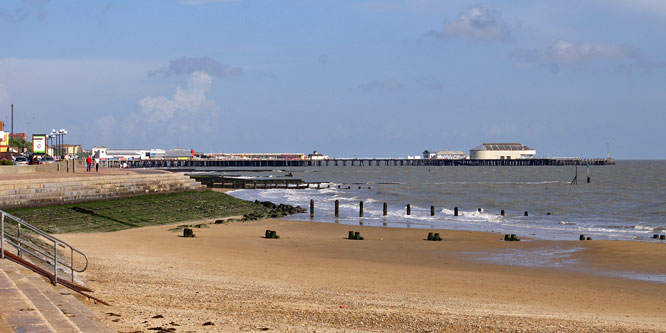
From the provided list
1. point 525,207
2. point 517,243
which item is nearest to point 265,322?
point 517,243

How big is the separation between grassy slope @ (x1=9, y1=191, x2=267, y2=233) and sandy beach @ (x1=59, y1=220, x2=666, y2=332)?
2373mm

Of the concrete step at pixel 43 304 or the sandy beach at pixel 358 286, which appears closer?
the concrete step at pixel 43 304

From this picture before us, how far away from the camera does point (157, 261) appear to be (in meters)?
17.2

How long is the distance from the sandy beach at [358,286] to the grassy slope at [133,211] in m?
2.37

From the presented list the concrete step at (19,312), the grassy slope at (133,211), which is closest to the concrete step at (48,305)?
the concrete step at (19,312)

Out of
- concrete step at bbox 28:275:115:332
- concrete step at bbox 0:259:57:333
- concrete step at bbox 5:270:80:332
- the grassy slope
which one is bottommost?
the grassy slope

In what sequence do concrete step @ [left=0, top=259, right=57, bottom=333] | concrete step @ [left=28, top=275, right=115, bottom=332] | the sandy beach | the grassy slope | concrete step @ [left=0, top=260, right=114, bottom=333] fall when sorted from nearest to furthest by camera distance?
1. concrete step @ [left=0, top=259, right=57, bottom=333]
2. concrete step @ [left=0, top=260, right=114, bottom=333]
3. concrete step @ [left=28, top=275, right=115, bottom=332]
4. the sandy beach
5. the grassy slope

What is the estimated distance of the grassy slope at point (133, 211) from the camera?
26828 mm

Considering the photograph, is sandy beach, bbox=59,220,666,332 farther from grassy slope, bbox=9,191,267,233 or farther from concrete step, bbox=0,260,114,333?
grassy slope, bbox=9,191,267,233

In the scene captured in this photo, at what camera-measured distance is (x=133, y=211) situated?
112 ft

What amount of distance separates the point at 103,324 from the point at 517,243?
20.4 meters

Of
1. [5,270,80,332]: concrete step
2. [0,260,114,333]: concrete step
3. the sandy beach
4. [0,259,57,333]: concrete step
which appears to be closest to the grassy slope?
the sandy beach

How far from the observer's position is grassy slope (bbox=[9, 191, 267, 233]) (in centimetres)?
2683

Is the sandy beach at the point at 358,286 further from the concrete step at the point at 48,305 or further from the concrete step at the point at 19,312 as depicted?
the concrete step at the point at 19,312
